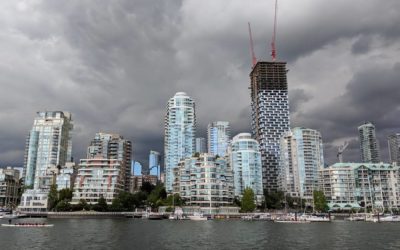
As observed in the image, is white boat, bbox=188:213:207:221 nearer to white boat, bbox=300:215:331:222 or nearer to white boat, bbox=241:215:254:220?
white boat, bbox=241:215:254:220

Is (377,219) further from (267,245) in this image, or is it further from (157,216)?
(267,245)

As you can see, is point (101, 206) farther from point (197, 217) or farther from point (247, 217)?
point (247, 217)

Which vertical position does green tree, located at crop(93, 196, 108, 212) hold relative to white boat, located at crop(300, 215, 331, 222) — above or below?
above

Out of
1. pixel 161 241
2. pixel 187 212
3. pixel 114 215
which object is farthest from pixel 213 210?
pixel 161 241

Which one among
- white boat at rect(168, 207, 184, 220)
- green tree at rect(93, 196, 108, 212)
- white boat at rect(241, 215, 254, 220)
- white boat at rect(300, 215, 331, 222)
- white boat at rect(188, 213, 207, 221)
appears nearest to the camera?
white boat at rect(300, 215, 331, 222)

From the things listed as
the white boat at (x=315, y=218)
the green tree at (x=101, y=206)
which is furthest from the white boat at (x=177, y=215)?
the white boat at (x=315, y=218)

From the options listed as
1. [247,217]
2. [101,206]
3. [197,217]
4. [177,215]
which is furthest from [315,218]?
[101,206]

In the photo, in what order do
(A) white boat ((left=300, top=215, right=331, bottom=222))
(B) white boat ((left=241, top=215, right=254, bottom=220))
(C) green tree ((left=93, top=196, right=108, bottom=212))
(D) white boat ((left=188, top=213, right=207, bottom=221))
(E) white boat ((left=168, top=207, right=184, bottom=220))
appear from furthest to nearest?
1. (C) green tree ((left=93, top=196, right=108, bottom=212))
2. (B) white boat ((left=241, top=215, right=254, bottom=220))
3. (E) white boat ((left=168, top=207, right=184, bottom=220))
4. (D) white boat ((left=188, top=213, right=207, bottom=221))
5. (A) white boat ((left=300, top=215, right=331, bottom=222))

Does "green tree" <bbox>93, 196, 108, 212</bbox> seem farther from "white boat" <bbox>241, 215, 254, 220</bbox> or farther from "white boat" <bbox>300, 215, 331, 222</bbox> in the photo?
"white boat" <bbox>300, 215, 331, 222</bbox>

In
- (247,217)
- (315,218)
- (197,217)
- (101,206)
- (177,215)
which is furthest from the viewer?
(101,206)

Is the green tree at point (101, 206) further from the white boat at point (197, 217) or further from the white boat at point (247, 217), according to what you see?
the white boat at point (247, 217)

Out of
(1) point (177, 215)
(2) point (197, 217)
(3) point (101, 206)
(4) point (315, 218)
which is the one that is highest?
(3) point (101, 206)

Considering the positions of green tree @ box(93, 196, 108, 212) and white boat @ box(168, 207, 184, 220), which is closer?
white boat @ box(168, 207, 184, 220)

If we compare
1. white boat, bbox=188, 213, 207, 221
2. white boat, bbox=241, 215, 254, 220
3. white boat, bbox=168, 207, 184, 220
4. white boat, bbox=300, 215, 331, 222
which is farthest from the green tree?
white boat, bbox=300, 215, 331, 222
